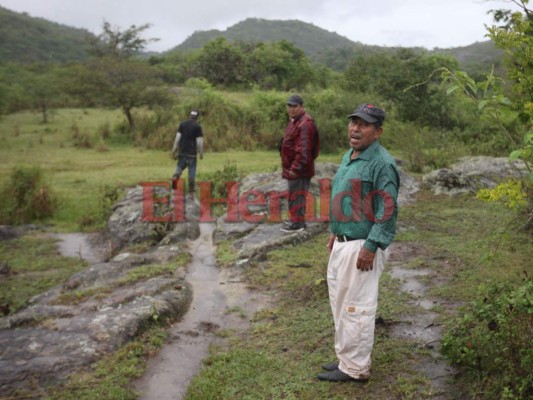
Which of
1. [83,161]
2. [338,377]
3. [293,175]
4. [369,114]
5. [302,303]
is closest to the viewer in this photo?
[369,114]

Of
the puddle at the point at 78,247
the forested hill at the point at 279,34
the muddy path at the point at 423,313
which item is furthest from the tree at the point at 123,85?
the forested hill at the point at 279,34

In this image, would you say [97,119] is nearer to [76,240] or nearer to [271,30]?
[76,240]

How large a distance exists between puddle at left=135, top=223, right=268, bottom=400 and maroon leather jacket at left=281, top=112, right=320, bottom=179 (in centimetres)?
166

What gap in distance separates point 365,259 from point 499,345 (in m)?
0.98

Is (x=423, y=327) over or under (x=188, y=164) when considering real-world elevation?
under

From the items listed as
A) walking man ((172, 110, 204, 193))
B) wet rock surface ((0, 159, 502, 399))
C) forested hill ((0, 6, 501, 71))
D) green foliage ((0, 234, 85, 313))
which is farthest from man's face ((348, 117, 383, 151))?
forested hill ((0, 6, 501, 71))

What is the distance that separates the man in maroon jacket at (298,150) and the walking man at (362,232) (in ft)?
10.6

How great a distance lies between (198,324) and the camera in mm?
5207

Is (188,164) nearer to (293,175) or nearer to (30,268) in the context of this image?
(30,268)

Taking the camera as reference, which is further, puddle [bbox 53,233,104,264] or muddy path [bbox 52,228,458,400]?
puddle [bbox 53,233,104,264]

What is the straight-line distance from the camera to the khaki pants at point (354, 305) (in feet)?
11.2

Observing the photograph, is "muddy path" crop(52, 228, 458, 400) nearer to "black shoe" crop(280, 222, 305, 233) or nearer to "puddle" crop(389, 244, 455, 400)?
"puddle" crop(389, 244, 455, 400)

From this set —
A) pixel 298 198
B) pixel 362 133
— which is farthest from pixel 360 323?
pixel 298 198

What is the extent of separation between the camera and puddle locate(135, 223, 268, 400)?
162 inches
